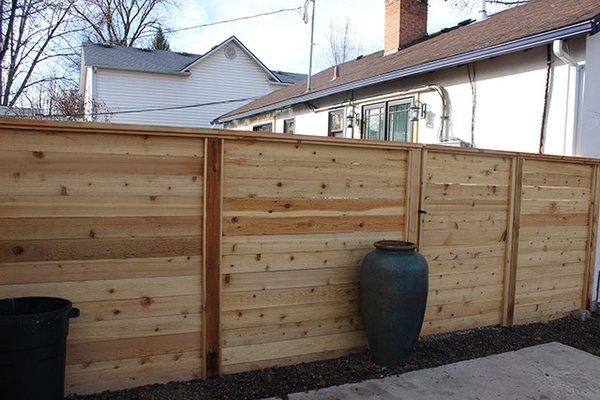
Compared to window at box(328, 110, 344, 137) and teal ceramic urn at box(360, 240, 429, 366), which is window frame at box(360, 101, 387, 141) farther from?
teal ceramic urn at box(360, 240, 429, 366)

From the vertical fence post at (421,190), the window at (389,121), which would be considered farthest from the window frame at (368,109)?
the vertical fence post at (421,190)

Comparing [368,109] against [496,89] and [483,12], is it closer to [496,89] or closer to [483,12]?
[496,89]

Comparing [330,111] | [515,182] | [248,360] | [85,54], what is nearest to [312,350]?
[248,360]

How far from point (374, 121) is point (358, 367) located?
21.8 feet

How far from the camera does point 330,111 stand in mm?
11344

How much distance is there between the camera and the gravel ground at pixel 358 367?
11.3ft

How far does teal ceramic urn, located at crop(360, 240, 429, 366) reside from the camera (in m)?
3.83

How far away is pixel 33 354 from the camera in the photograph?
8.85ft

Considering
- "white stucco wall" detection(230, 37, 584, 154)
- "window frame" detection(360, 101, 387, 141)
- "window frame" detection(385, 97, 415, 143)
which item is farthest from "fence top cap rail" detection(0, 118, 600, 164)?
"window frame" detection(360, 101, 387, 141)

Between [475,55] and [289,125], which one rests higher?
[475,55]

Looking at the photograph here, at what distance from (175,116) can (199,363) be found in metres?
20.4

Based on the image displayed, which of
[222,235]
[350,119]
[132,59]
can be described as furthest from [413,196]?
[132,59]

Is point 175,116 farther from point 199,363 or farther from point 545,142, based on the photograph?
point 199,363

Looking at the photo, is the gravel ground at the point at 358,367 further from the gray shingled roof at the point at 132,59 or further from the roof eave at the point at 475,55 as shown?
the gray shingled roof at the point at 132,59
